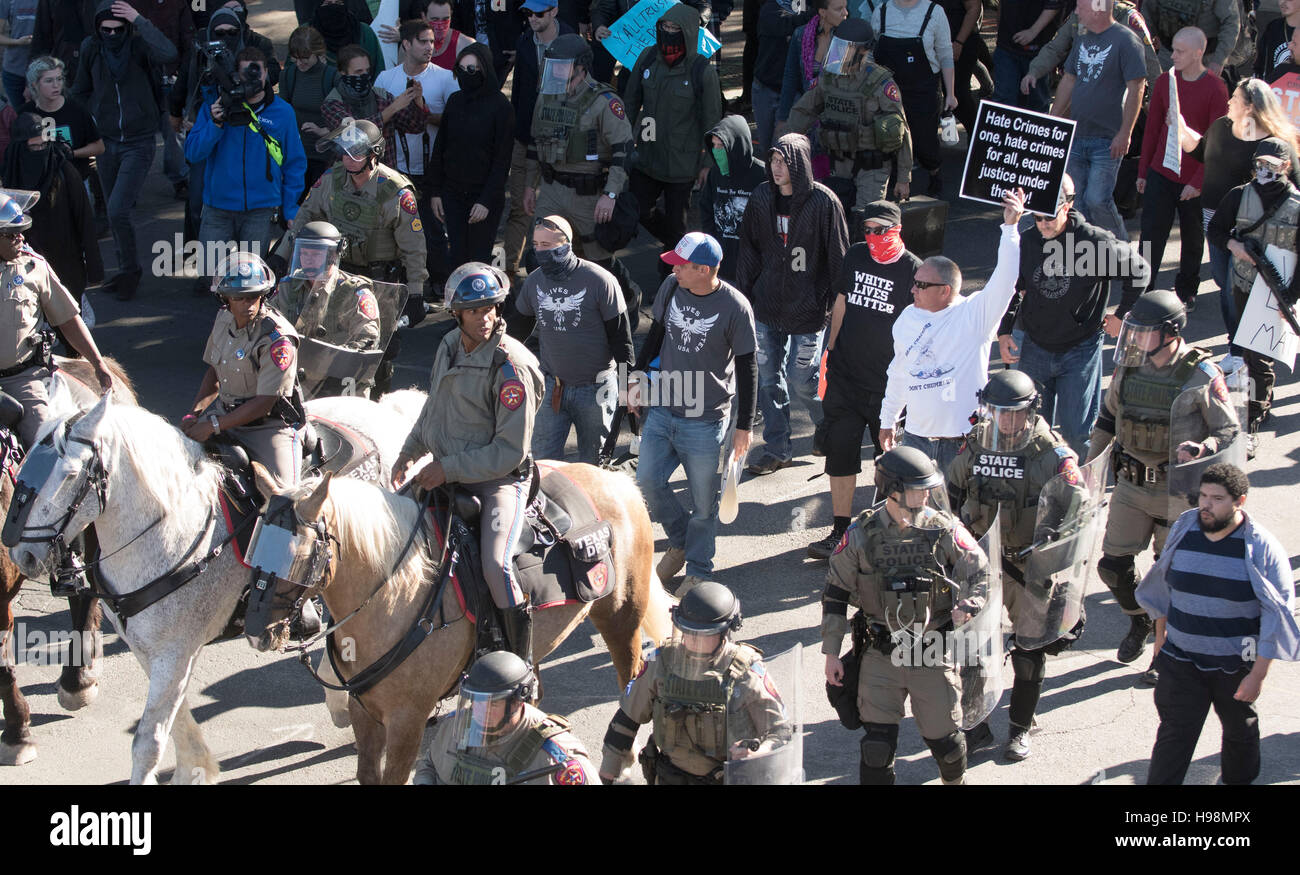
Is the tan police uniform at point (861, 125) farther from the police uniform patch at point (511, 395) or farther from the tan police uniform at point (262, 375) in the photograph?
the police uniform patch at point (511, 395)

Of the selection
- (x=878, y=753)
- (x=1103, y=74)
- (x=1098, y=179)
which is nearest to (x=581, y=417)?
(x=878, y=753)

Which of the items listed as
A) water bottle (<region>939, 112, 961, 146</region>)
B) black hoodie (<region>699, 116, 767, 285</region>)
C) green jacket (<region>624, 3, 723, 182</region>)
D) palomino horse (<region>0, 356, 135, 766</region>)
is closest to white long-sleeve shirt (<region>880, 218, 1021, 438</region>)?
black hoodie (<region>699, 116, 767, 285</region>)

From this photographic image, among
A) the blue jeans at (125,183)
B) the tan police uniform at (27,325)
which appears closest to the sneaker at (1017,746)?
the tan police uniform at (27,325)

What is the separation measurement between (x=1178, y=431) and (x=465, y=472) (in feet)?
12.5

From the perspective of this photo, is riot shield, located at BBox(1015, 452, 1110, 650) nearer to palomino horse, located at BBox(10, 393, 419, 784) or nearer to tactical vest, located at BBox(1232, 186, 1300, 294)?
tactical vest, located at BBox(1232, 186, 1300, 294)

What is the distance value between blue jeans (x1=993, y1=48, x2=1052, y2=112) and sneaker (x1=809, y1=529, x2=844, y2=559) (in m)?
6.53

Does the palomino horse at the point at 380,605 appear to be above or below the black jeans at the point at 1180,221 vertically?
below

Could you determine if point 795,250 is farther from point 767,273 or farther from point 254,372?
point 254,372

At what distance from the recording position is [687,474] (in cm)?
948

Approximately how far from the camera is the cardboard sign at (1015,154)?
10.3 metres

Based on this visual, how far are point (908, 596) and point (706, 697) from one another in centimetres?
116

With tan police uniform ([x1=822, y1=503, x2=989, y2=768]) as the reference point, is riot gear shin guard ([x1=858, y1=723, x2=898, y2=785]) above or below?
below

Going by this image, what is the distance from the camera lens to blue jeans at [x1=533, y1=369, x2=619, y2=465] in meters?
10.1

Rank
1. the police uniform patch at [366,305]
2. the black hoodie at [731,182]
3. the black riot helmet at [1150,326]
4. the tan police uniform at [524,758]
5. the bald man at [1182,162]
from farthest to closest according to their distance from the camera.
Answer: the bald man at [1182,162]
the black hoodie at [731,182]
the police uniform patch at [366,305]
the black riot helmet at [1150,326]
the tan police uniform at [524,758]
